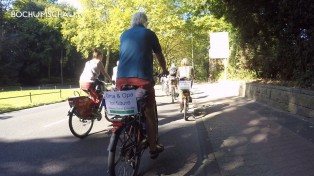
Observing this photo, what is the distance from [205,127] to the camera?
8586mm

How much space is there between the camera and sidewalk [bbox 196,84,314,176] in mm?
4889

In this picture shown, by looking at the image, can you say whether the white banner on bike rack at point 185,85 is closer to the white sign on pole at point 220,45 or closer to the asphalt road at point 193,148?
the asphalt road at point 193,148

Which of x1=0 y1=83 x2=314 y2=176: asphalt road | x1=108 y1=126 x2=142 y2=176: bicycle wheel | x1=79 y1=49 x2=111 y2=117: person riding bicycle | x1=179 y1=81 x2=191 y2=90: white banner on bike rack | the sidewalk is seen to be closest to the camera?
x1=108 y1=126 x2=142 y2=176: bicycle wheel

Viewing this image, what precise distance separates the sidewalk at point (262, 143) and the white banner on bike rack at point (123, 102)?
1554 millimetres

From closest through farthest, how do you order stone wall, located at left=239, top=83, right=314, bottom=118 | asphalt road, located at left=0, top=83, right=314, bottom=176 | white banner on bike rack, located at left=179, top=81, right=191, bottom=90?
1. asphalt road, located at left=0, top=83, right=314, bottom=176
2. stone wall, located at left=239, top=83, right=314, bottom=118
3. white banner on bike rack, located at left=179, top=81, right=191, bottom=90

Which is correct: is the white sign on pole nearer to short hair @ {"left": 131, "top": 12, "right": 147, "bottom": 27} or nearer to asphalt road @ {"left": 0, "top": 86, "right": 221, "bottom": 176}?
asphalt road @ {"left": 0, "top": 86, "right": 221, "bottom": 176}

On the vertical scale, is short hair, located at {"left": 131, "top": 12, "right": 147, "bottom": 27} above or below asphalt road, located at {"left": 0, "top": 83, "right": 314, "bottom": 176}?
above

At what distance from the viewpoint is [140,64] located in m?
4.93

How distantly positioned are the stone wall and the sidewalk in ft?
0.72

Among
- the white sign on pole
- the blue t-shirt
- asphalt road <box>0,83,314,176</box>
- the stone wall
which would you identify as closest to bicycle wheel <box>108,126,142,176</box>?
asphalt road <box>0,83,314,176</box>

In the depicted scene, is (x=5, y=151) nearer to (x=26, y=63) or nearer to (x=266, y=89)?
(x=266, y=89)

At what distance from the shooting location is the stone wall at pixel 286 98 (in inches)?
327

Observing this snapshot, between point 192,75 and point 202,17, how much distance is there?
82.9ft

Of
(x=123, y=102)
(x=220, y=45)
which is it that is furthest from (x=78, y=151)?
(x=220, y=45)
